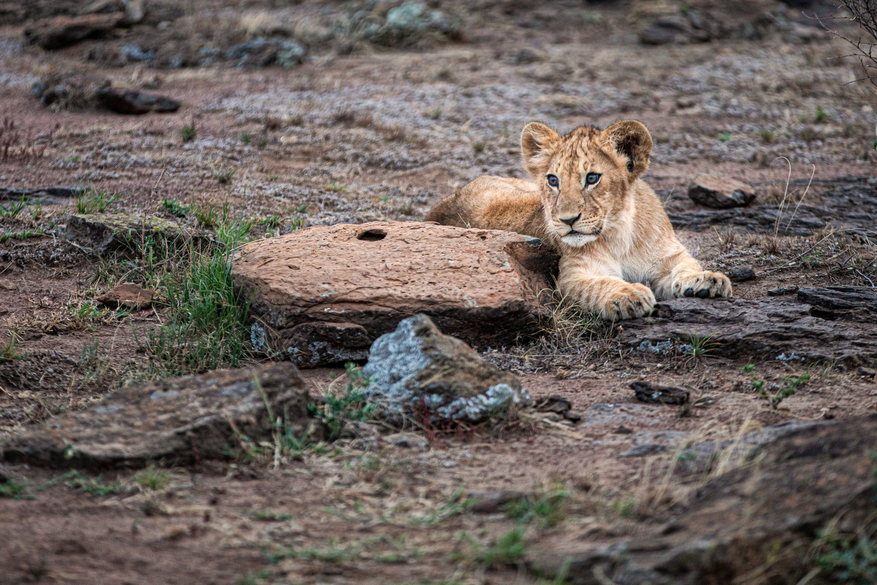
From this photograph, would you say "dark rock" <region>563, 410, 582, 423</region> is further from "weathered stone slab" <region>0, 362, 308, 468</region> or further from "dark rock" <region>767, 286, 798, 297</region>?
"dark rock" <region>767, 286, 798, 297</region>

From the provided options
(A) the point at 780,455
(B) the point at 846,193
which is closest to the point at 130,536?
(A) the point at 780,455

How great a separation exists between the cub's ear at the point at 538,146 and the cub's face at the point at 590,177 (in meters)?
0.02

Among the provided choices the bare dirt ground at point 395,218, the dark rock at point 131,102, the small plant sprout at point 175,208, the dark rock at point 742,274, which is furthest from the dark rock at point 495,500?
the dark rock at point 131,102

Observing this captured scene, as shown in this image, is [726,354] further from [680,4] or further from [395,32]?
[680,4]

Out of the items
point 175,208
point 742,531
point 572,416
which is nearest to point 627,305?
point 572,416

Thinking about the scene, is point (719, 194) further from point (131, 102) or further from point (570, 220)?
point (131, 102)

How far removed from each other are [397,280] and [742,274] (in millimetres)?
2879

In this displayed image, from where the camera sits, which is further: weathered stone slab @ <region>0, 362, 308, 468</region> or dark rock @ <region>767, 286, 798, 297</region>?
dark rock @ <region>767, 286, 798, 297</region>

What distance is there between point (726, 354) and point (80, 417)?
374 centimetres

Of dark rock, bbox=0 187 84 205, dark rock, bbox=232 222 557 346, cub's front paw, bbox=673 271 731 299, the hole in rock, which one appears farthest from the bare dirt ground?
the hole in rock

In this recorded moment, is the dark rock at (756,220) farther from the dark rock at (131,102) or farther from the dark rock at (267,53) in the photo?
the dark rock at (267,53)

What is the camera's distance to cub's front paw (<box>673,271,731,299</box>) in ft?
18.1

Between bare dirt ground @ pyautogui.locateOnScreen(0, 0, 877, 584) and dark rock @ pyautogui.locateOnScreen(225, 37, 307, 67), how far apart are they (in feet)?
0.97

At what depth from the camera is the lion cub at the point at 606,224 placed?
5496 mm
